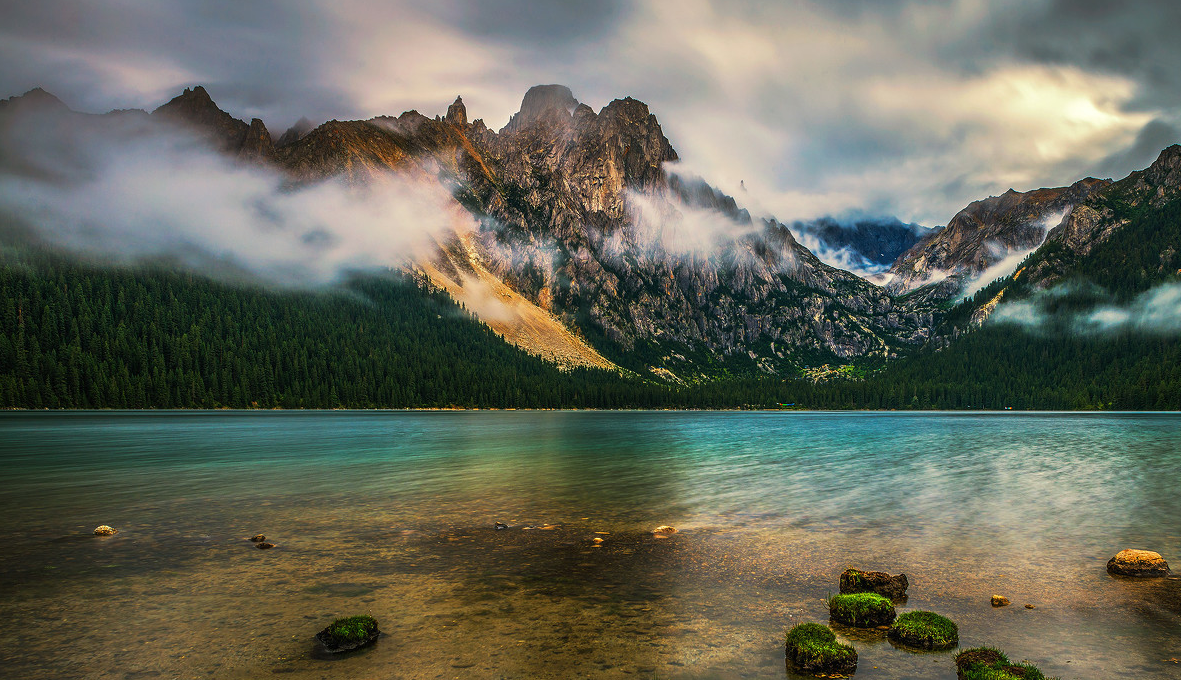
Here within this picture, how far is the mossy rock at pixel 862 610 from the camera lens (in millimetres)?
16844

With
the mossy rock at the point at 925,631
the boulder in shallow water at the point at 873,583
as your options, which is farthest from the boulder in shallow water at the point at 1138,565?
the mossy rock at the point at 925,631

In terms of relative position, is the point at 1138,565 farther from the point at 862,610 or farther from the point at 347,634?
the point at 347,634

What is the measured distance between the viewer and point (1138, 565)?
74.2 feet

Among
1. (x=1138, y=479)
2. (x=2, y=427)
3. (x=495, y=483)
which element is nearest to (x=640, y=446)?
(x=495, y=483)

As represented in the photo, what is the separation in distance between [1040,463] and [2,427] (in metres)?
167

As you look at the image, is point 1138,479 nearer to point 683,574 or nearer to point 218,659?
point 683,574

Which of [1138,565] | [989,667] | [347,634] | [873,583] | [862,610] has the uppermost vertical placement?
[347,634]

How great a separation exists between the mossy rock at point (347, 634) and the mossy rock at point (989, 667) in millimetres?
13928

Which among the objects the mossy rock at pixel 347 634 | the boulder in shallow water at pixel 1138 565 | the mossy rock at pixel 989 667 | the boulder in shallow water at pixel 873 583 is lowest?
the boulder in shallow water at pixel 1138 565

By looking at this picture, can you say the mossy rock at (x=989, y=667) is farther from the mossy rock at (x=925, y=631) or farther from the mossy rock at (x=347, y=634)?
the mossy rock at (x=347, y=634)

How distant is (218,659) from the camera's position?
14.2m

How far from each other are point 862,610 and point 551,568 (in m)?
10.7

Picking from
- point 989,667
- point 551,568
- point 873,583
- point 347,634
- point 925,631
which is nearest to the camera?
point 989,667

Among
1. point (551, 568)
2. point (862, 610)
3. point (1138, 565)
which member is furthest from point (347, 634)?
point (1138, 565)
